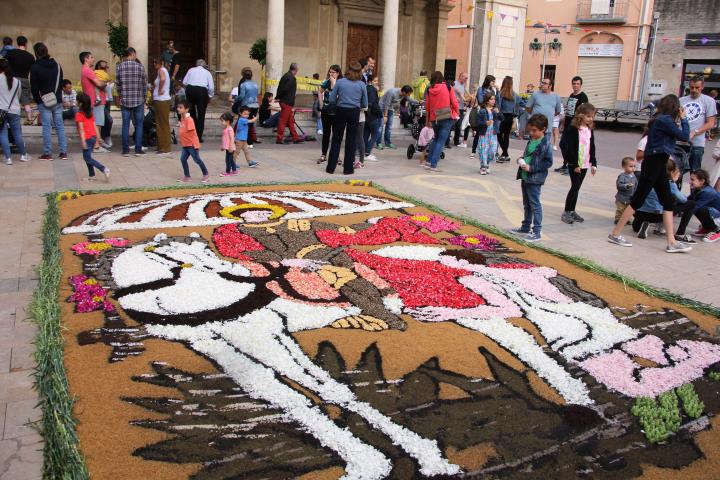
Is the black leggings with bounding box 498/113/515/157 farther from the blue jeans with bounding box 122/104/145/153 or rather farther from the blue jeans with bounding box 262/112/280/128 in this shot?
the blue jeans with bounding box 122/104/145/153

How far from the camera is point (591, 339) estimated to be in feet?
14.3

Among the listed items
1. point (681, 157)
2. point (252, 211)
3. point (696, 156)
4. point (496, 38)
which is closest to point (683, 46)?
point (496, 38)

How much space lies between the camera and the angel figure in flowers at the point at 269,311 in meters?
3.12

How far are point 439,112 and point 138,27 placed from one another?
757 cm

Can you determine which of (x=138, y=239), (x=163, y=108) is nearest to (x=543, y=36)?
(x=163, y=108)

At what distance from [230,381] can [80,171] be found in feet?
23.9

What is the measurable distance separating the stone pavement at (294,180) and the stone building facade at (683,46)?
74.5ft

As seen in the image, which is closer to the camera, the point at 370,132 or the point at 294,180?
the point at 294,180

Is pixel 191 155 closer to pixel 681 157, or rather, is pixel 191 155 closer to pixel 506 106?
pixel 506 106

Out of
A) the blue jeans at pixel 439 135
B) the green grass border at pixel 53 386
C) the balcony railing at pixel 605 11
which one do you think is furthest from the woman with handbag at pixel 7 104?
the balcony railing at pixel 605 11

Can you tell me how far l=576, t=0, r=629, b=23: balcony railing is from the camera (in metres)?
32.8

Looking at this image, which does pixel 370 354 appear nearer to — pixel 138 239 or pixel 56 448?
pixel 56 448

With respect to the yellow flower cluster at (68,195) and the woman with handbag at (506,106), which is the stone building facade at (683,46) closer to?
the woman with handbag at (506,106)

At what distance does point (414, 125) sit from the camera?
51.0ft
